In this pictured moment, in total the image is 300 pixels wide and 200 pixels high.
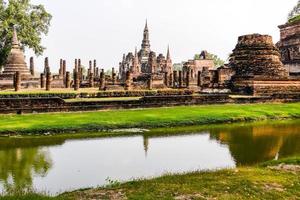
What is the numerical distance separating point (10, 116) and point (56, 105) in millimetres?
2094

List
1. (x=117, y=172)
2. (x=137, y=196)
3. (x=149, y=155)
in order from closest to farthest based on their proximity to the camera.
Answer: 1. (x=137, y=196)
2. (x=117, y=172)
3. (x=149, y=155)

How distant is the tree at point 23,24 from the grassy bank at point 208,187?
34.5 meters

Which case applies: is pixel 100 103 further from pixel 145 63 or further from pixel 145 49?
pixel 145 49

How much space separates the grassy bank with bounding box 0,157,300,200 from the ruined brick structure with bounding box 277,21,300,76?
3012 cm

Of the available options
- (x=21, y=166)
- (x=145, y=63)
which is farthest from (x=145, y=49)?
(x=21, y=166)

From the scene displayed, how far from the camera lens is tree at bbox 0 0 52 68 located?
3984cm

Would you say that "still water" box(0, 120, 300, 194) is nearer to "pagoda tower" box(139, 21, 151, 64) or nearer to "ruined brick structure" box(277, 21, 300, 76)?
"ruined brick structure" box(277, 21, 300, 76)

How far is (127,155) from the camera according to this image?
11.3 m

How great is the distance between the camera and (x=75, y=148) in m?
12.1

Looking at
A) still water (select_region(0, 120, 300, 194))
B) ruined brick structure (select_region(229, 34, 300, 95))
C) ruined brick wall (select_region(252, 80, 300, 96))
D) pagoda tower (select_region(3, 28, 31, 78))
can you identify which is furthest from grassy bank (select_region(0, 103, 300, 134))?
pagoda tower (select_region(3, 28, 31, 78))

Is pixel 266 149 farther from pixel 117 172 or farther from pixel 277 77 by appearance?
pixel 277 77

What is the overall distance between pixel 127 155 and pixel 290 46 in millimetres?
33132

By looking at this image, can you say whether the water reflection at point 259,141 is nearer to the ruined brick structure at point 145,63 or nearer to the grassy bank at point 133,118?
the grassy bank at point 133,118

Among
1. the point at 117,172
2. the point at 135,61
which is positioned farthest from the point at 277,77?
the point at 135,61
